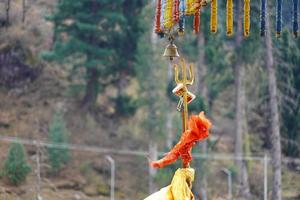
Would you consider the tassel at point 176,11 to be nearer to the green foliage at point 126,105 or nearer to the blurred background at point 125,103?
the blurred background at point 125,103

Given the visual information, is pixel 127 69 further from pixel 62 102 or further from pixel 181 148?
pixel 181 148

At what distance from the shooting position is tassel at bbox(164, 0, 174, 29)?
11.5 m

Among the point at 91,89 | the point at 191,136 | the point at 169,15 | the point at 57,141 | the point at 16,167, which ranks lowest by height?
the point at 16,167

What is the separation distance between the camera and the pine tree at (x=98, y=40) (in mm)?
30594

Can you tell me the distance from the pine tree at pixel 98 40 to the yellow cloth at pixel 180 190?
2046 cm

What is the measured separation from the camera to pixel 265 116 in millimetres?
32875

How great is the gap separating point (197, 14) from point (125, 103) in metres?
20.7

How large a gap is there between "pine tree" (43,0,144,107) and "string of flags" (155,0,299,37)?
61.2 feet

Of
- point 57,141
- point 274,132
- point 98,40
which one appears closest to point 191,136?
point 274,132

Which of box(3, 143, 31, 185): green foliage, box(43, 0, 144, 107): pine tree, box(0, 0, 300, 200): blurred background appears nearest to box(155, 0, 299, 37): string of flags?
box(3, 143, 31, 185): green foliage

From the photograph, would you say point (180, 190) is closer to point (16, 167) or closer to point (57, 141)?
point (16, 167)

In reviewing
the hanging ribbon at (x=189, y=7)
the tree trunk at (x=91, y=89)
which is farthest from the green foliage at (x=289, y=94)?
the hanging ribbon at (x=189, y=7)

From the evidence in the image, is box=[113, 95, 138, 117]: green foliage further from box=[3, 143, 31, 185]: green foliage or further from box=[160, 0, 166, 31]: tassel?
box=[160, 0, 166, 31]: tassel

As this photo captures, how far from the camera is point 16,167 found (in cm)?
2655
